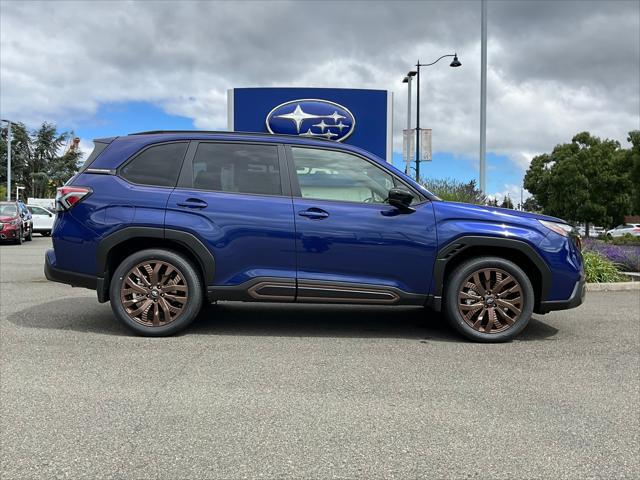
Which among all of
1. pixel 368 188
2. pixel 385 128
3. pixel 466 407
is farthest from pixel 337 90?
pixel 466 407

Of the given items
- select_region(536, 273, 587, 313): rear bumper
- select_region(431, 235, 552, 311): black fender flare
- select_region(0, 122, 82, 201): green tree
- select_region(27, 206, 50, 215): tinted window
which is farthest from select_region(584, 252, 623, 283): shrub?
select_region(0, 122, 82, 201): green tree

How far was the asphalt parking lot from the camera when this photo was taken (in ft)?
8.95

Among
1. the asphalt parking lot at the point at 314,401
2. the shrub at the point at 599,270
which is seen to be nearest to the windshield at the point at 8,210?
the asphalt parking lot at the point at 314,401

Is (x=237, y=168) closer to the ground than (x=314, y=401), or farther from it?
farther from it

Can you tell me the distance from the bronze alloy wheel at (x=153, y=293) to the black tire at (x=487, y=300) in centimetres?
250

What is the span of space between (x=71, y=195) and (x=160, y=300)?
4.25ft

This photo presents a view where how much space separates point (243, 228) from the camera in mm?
4934

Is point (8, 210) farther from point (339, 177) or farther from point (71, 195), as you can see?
point (339, 177)

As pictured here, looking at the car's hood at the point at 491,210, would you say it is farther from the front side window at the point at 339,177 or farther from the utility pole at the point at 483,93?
the utility pole at the point at 483,93

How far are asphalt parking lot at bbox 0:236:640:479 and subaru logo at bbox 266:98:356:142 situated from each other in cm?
693

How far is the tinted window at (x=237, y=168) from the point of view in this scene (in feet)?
16.8

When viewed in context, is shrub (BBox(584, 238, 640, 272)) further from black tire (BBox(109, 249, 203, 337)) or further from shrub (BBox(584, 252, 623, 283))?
black tire (BBox(109, 249, 203, 337))

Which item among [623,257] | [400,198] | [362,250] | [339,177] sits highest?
[339,177]

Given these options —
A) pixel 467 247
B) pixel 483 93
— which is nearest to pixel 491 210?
pixel 467 247
